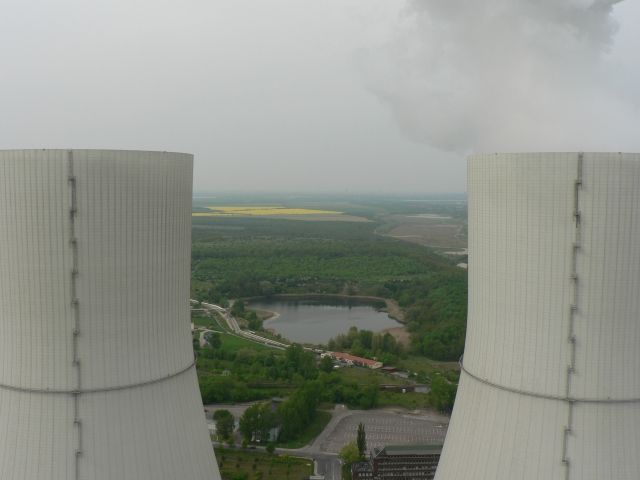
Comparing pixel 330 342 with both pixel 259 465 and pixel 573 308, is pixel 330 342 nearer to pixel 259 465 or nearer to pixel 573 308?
pixel 259 465

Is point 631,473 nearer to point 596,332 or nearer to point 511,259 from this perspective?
point 596,332

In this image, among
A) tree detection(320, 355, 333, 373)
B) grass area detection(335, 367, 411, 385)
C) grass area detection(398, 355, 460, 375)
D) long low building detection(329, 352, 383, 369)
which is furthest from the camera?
grass area detection(398, 355, 460, 375)

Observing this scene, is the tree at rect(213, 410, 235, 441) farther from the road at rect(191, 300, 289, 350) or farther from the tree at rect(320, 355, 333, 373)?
the road at rect(191, 300, 289, 350)

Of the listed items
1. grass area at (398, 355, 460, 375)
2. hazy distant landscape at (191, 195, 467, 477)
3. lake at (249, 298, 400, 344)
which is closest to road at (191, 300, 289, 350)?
hazy distant landscape at (191, 195, 467, 477)

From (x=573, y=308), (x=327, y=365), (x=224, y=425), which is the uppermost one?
(x=573, y=308)

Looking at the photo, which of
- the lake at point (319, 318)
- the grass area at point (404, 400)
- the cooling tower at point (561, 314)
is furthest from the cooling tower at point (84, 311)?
the lake at point (319, 318)

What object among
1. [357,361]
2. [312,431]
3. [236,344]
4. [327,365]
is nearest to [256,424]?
[312,431]
